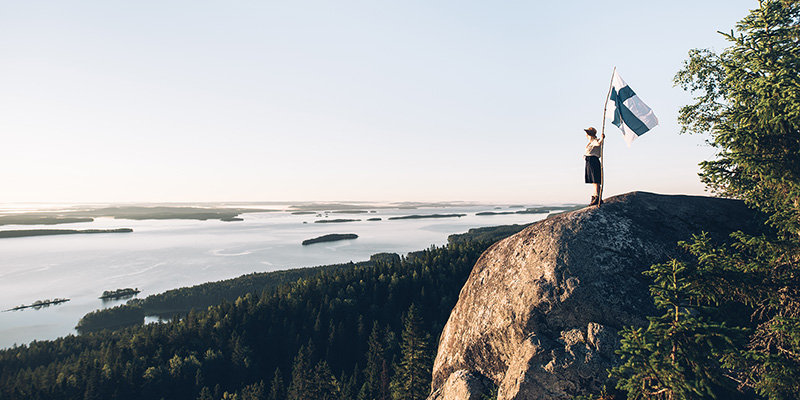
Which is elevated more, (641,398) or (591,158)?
(591,158)

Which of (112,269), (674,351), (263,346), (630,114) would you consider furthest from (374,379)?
(112,269)

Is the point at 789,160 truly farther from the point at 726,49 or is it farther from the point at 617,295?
the point at 617,295

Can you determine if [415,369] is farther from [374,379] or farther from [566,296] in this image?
[566,296]

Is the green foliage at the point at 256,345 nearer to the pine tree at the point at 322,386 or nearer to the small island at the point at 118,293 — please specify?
the pine tree at the point at 322,386

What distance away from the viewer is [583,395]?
8.56 m

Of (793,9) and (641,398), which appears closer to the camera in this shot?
(641,398)

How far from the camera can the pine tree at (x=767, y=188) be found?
7.22 metres

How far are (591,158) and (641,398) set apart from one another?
23.6 feet

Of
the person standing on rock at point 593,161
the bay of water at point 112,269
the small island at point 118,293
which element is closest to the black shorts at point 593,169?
the person standing on rock at point 593,161

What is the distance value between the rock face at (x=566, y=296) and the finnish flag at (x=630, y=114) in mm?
2206

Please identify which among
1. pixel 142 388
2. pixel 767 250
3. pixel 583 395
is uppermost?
pixel 767 250

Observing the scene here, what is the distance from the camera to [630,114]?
38.3 ft

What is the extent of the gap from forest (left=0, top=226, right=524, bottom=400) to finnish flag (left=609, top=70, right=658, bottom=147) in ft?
123

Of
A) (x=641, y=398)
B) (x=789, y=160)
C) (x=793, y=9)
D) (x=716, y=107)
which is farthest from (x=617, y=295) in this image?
(x=716, y=107)
